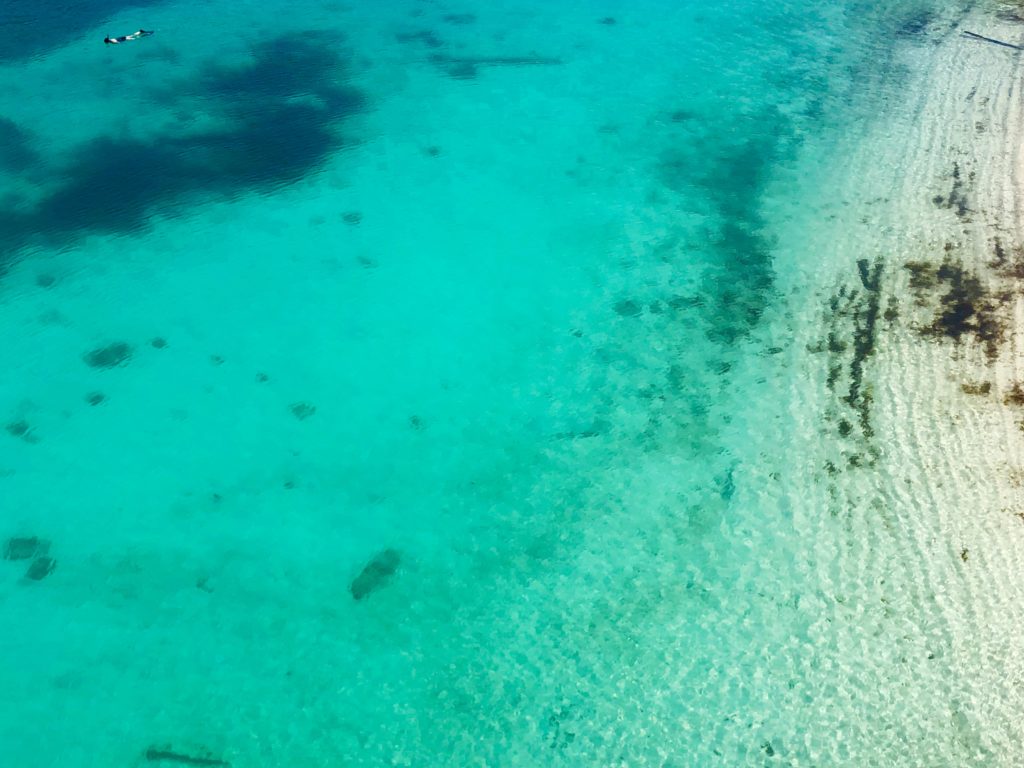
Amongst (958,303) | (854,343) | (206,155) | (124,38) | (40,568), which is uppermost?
(958,303)

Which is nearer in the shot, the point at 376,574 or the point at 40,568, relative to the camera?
the point at 376,574

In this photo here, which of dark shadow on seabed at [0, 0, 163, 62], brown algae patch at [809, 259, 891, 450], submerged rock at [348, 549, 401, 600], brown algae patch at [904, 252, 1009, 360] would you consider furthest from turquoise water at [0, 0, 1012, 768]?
brown algae patch at [904, 252, 1009, 360]

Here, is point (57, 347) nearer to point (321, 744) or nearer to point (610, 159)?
point (321, 744)

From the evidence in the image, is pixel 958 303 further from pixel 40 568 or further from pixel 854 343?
pixel 40 568

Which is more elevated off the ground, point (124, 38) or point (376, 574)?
point (124, 38)

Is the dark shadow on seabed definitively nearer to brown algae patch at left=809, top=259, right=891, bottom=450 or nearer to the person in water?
the person in water

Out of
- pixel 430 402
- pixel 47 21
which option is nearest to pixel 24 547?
pixel 430 402
